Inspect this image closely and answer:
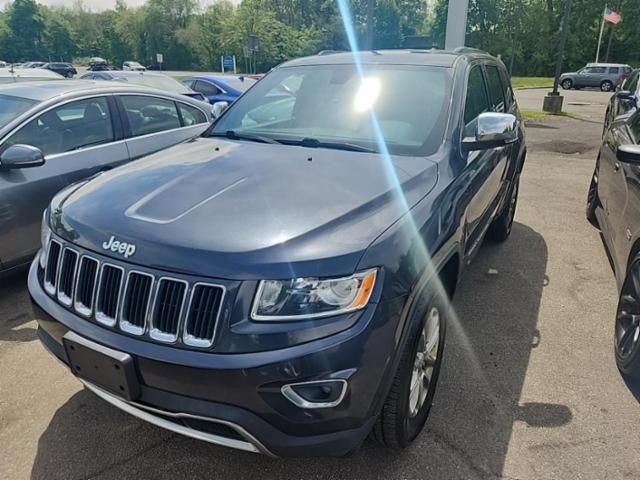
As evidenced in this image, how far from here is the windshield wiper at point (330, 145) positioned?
2836mm

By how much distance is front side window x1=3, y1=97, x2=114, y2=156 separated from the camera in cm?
406

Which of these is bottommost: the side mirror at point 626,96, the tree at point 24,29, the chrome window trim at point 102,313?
the chrome window trim at point 102,313

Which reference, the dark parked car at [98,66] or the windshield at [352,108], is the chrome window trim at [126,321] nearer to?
the windshield at [352,108]

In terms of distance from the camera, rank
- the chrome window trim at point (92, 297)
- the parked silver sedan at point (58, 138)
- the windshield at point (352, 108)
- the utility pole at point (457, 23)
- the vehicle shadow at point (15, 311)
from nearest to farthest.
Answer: the chrome window trim at point (92, 297)
the windshield at point (352, 108)
the vehicle shadow at point (15, 311)
the parked silver sedan at point (58, 138)
the utility pole at point (457, 23)

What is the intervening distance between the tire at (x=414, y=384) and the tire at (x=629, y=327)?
1187mm

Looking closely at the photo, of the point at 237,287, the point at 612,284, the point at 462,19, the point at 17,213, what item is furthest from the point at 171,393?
the point at 462,19

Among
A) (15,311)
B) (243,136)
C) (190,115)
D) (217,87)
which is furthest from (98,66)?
(243,136)

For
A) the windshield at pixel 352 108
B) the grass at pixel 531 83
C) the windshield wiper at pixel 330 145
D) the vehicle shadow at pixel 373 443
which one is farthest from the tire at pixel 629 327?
the grass at pixel 531 83

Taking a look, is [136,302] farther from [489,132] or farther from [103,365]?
[489,132]

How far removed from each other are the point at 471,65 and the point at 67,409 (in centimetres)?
333

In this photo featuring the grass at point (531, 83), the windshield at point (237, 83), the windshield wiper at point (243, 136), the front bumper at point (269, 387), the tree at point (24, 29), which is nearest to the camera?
the front bumper at point (269, 387)

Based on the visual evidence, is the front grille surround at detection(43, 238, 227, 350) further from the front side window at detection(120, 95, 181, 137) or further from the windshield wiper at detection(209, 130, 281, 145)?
the front side window at detection(120, 95, 181, 137)

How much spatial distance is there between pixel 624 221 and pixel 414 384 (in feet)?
7.32

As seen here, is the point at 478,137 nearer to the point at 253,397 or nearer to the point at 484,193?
the point at 484,193
